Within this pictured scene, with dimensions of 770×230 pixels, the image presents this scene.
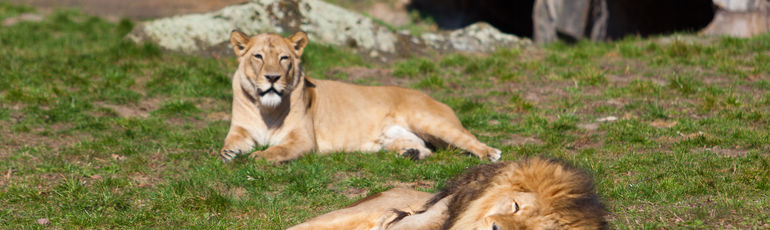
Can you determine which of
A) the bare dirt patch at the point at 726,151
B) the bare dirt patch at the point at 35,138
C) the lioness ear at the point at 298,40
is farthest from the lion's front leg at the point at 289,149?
the bare dirt patch at the point at 726,151

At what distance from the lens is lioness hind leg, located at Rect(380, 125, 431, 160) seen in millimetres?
7816

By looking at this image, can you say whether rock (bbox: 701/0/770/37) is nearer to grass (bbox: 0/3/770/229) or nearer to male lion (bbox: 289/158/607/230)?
grass (bbox: 0/3/770/229)

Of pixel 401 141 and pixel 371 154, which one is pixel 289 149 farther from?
pixel 401 141

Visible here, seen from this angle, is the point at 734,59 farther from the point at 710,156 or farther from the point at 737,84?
the point at 710,156

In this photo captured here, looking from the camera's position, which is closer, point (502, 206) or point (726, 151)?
point (502, 206)

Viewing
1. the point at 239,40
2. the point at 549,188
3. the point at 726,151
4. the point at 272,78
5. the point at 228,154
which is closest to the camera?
the point at 549,188

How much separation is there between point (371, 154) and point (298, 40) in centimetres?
139

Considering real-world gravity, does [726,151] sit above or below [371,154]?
above

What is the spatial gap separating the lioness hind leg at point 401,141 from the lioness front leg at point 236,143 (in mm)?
1443

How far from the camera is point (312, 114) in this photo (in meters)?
8.31

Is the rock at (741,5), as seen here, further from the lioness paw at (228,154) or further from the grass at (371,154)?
the lioness paw at (228,154)

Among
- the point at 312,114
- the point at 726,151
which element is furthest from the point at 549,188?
the point at 312,114

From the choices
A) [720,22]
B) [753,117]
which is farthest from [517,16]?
[753,117]

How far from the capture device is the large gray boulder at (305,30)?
41.5 feet
